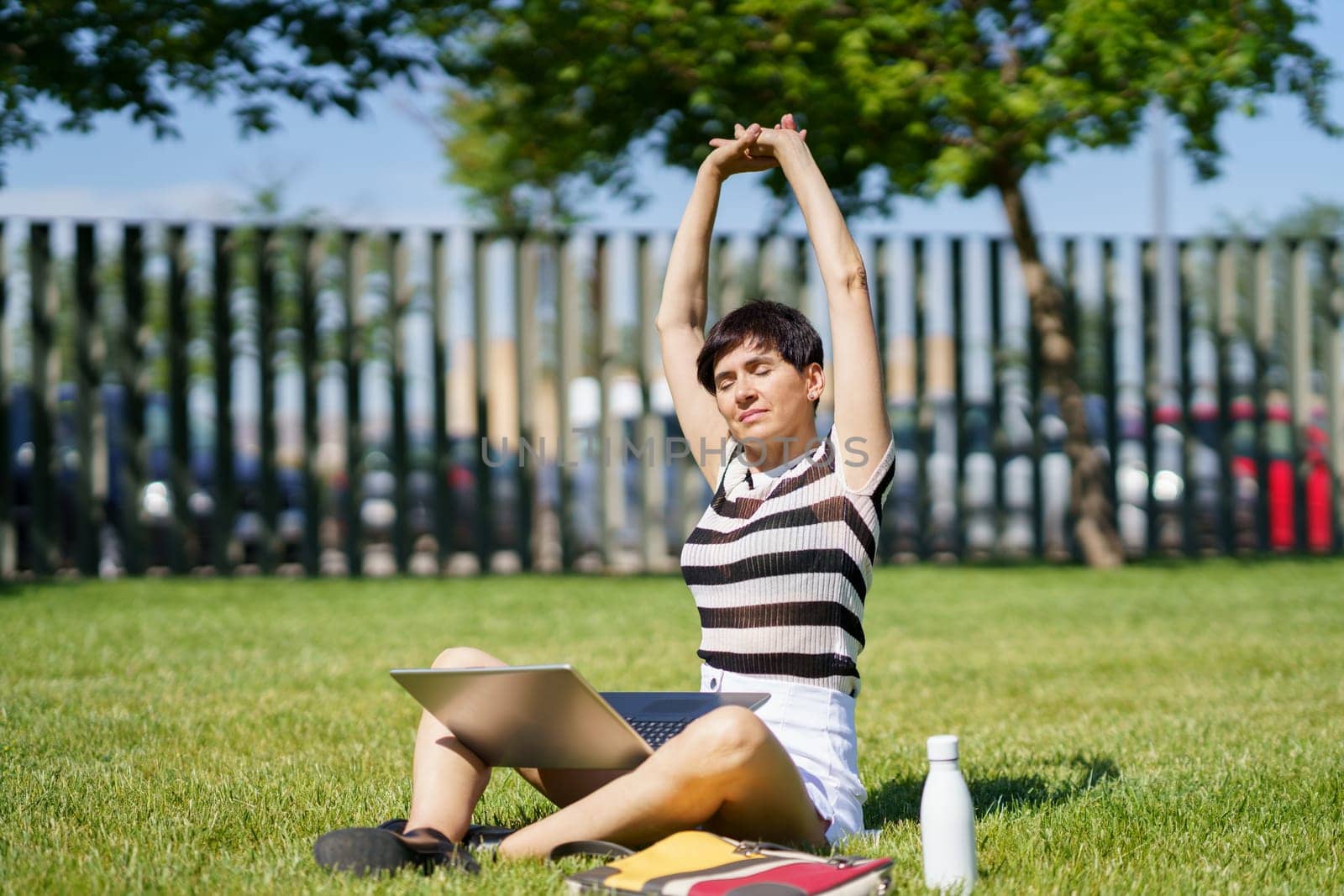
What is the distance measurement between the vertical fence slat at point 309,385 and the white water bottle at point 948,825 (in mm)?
10047

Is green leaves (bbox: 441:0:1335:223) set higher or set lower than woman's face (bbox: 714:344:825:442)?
higher

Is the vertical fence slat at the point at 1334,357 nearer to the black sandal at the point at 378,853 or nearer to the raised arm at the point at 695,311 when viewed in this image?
the raised arm at the point at 695,311

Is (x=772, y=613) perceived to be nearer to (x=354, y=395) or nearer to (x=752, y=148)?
(x=752, y=148)

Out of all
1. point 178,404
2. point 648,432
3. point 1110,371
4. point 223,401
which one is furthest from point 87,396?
point 1110,371

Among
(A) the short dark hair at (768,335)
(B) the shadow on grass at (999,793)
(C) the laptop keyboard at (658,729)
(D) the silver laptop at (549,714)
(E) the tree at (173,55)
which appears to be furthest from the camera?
(E) the tree at (173,55)

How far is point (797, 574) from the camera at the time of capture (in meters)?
3.09

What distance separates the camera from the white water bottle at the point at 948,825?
284 centimetres

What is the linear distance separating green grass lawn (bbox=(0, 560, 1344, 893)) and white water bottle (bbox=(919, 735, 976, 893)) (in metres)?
0.07

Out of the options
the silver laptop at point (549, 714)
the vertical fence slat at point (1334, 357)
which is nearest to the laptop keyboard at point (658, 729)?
the silver laptop at point (549, 714)

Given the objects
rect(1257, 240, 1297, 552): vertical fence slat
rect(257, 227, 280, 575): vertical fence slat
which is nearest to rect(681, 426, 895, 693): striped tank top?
rect(257, 227, 280, 575): vertical fence slat

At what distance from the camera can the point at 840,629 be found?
123 inches

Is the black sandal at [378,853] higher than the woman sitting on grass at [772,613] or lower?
lower

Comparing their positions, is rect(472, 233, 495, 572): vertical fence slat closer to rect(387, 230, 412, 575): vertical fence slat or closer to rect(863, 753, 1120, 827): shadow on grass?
rect(387, 230, 412, 575): vertical fence slat

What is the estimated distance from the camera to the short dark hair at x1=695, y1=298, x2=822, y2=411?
3248 millimetres
